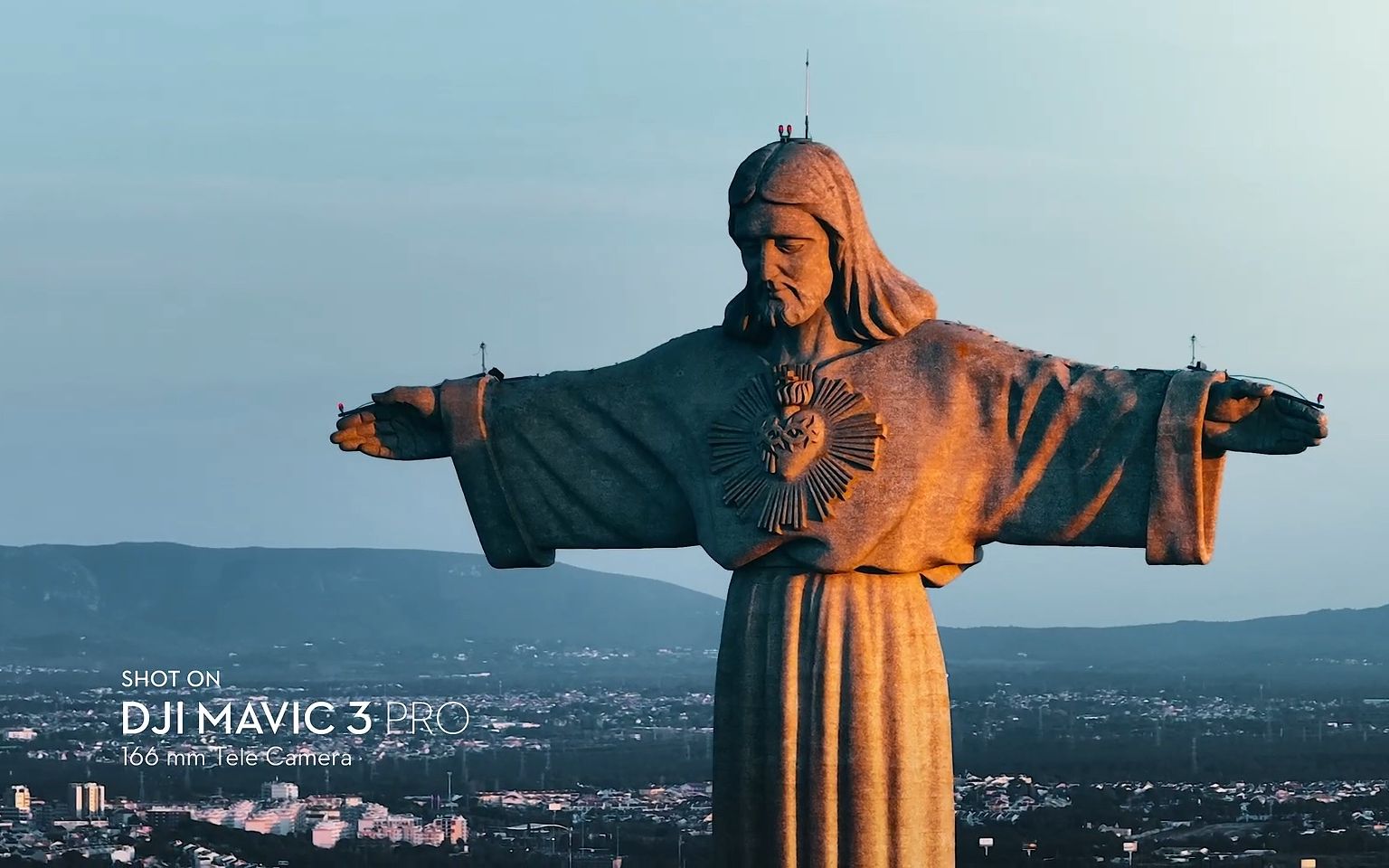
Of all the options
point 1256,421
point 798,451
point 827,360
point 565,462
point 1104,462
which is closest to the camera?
point 1256,421

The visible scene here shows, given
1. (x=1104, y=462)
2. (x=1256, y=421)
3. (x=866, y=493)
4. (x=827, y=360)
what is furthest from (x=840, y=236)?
(x=1256, y=421)

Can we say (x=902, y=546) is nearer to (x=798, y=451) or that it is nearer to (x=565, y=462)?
(x=798, y=451)

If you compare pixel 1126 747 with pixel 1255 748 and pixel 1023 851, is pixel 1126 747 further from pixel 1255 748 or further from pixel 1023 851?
pixel 1023 851

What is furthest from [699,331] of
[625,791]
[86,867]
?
[625,791]

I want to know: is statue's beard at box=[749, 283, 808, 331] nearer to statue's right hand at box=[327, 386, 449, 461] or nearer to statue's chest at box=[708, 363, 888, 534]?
statue's chest at box=[708, 363, 888, 534]

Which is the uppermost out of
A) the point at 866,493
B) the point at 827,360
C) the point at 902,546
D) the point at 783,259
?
the point at 783,259

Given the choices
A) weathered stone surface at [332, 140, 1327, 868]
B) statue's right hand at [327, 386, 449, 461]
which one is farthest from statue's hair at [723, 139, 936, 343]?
statue's right hand at [327, 386, 449, 461]
